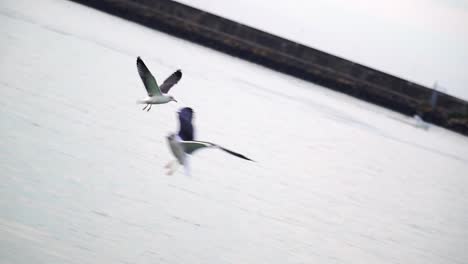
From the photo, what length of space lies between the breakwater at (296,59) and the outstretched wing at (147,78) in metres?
22.5

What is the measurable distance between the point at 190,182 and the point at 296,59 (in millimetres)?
21342

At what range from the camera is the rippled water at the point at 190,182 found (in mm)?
4961

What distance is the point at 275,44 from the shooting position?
28.0 metres

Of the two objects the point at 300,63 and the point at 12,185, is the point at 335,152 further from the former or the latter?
the point at 300,63

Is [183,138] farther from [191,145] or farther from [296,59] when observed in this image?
[296,59]

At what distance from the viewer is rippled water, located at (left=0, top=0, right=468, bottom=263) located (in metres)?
4.96

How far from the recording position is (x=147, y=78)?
5.00 m

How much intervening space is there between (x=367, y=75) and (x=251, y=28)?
17.5 feet

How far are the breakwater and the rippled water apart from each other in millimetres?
11318

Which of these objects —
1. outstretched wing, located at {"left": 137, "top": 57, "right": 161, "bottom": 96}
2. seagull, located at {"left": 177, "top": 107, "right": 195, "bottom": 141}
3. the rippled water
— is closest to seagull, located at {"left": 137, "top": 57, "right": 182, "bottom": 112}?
outstretched wing, located at {"left": 137, "top": 57, "right": 161, "bottom": 96}

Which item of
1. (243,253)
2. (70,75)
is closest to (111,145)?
(243,253)

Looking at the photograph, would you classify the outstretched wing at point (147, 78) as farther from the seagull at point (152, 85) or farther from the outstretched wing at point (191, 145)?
the outstretched wing at point (191, 145)

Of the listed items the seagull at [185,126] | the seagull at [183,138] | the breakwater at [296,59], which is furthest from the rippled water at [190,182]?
the breakwater at [296,59]

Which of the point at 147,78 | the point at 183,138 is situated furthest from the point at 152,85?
the point at 183,138
